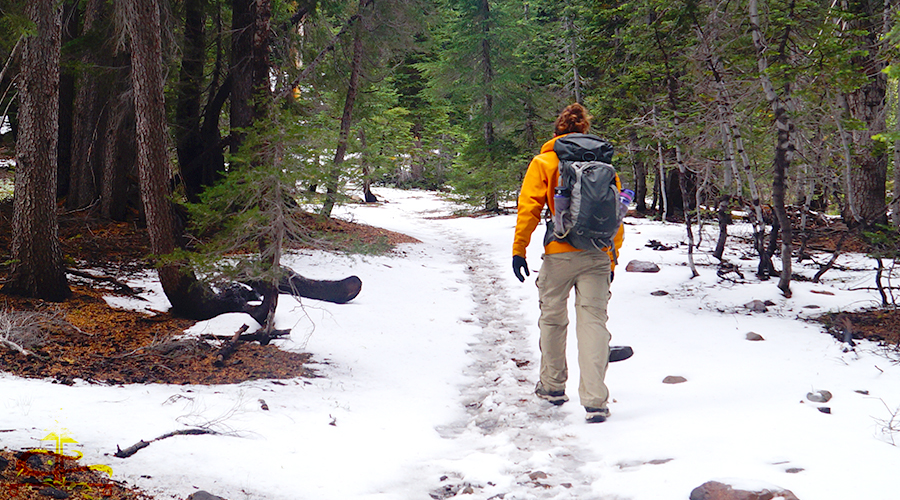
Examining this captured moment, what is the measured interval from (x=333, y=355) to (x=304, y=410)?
1.59 m

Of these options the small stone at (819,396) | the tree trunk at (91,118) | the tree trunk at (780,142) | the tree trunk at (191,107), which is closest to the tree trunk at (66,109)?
the tree trunk at (91,118)

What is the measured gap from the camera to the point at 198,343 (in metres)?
5.46

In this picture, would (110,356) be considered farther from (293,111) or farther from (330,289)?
(293,111)

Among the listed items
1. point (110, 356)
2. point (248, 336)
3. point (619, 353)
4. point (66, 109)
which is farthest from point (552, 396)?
point (66, 109)

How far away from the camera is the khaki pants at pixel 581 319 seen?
4.44 meters

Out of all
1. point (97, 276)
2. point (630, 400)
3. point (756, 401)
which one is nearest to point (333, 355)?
point (630, 400)

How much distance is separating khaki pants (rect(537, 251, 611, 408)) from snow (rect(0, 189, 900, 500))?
0.93 ft

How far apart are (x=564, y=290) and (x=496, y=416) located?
4.02 ft

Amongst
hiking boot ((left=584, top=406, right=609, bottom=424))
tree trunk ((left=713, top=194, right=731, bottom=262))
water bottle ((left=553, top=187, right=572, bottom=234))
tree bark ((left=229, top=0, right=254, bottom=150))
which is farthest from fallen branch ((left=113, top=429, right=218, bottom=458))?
tree trunk ((left=713, top=194, right=731, bottom=262))

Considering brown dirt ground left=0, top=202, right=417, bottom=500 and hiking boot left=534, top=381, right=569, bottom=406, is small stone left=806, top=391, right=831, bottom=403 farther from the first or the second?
brown dirt ground left=0, top=202, right=417, bottom=500

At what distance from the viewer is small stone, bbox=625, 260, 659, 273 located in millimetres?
9961

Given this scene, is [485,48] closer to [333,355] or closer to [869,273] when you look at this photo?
[869,273]

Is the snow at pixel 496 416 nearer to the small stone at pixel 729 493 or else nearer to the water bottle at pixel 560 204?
the small stone at pixel 729 493

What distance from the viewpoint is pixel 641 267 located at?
33.1 ft
